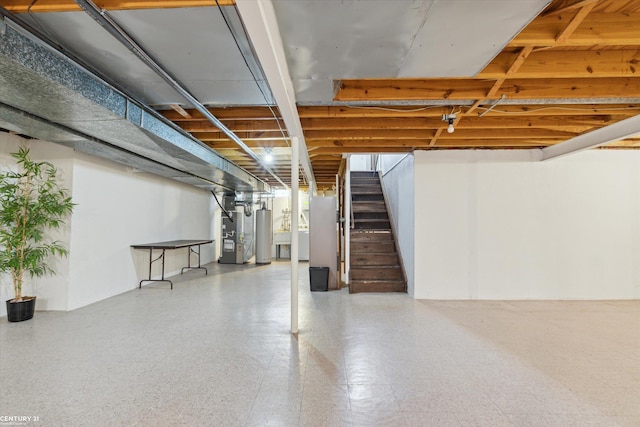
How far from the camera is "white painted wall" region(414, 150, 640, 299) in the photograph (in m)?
4.50

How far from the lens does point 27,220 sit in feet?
11.7

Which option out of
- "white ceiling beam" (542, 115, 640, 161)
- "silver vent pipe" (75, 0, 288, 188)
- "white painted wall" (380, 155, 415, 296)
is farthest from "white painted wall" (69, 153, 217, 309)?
"white ceiling beam" (542, 115, 640, 161)

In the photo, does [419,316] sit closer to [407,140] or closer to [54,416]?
[407,140]

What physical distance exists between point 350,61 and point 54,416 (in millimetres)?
3036

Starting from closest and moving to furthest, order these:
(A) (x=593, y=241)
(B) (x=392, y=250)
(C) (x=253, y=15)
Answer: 1. (C) (x=253, y=15)
2. (A) (x=593, y=241)
3. (B) (x=392, y=250)

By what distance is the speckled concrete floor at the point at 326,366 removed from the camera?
187 cm

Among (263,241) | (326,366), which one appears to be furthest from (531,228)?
(263,241)

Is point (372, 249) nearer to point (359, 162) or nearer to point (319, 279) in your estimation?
point (319, 279)

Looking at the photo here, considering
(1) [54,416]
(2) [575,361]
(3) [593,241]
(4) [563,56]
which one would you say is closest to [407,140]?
(4) [563,56]

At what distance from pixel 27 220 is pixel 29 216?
0.18 feet

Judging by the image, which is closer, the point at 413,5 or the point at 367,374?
the point at 413,5

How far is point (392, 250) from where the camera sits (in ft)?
18.0

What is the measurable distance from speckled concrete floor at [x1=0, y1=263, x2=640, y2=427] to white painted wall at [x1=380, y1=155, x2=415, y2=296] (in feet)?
3.31

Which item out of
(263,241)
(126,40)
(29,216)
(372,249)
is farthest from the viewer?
(263,241)
